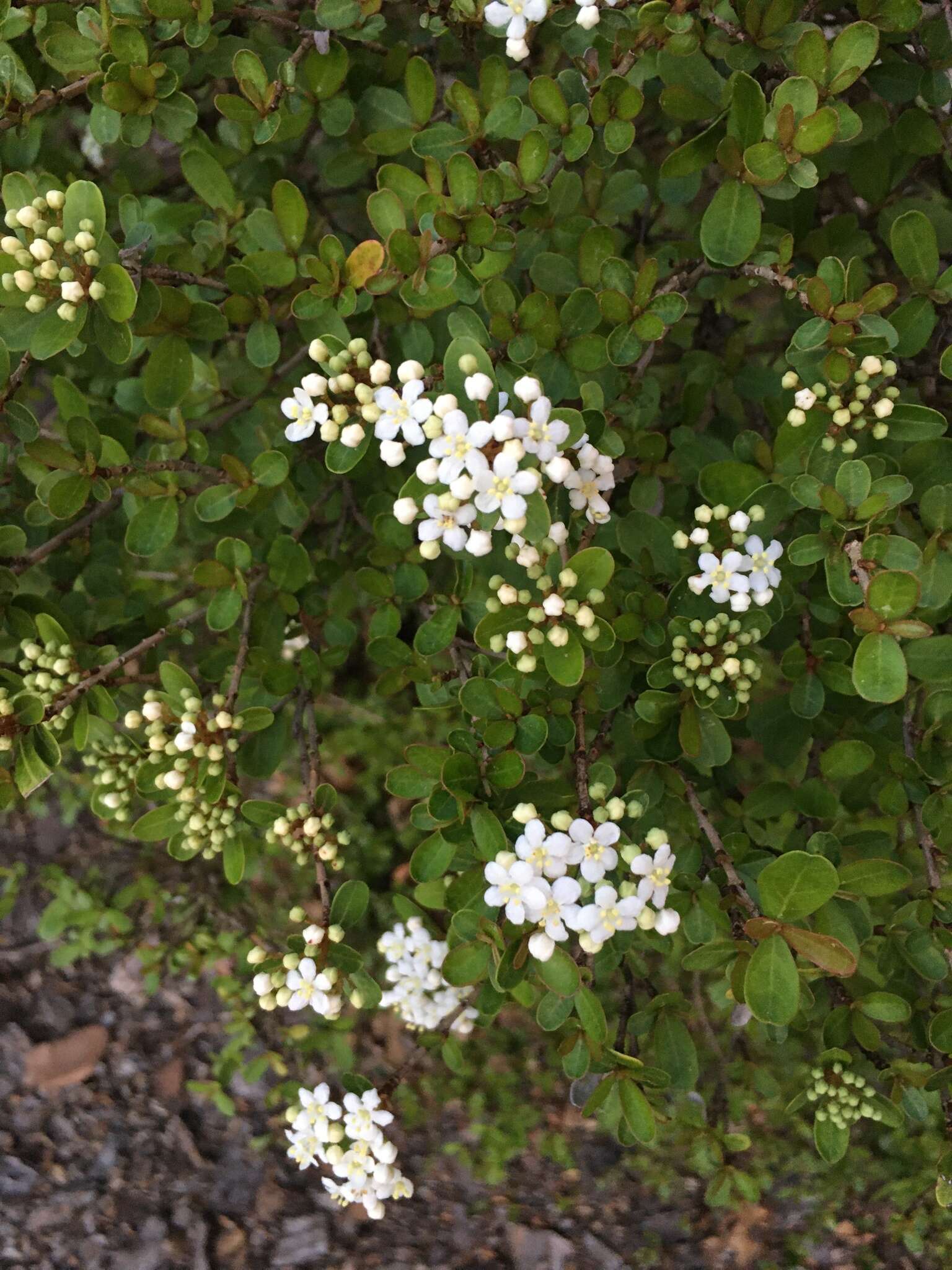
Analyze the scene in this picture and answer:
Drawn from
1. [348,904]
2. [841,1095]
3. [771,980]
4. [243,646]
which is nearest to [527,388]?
[243,646]

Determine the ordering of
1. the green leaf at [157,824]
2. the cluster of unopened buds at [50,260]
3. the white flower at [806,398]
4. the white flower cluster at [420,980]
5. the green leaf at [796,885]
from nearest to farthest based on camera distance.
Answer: the green leaf at [796,885]
the cluster of unopened buds at [50,260]
the white flower at [806,398]
the green leaf at [157,824]
the white flower cluster at [420,980]

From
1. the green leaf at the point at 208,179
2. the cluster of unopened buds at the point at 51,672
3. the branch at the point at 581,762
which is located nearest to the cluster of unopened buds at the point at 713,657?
the branch at the point at 581,762

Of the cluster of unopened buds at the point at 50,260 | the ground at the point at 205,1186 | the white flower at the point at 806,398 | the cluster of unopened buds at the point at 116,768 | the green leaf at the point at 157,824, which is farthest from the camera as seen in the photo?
the ground at the point at 205,1186

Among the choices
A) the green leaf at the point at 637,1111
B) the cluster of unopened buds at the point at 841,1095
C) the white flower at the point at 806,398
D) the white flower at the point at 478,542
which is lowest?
the cluster of unopened buds at the point at 841,1095

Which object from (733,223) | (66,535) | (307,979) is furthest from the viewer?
(66,535)

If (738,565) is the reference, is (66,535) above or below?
below

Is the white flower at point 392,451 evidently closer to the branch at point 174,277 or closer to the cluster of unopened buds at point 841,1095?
the branch at point 174,277

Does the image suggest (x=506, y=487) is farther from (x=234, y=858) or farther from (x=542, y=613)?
(x=234, y=858)

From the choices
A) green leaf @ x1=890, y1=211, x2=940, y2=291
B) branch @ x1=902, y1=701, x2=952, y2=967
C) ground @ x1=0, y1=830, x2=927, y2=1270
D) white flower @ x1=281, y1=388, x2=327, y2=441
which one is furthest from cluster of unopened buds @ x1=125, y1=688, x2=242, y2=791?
ground @ x1=0, y1=830, x2=927, y2=1270
